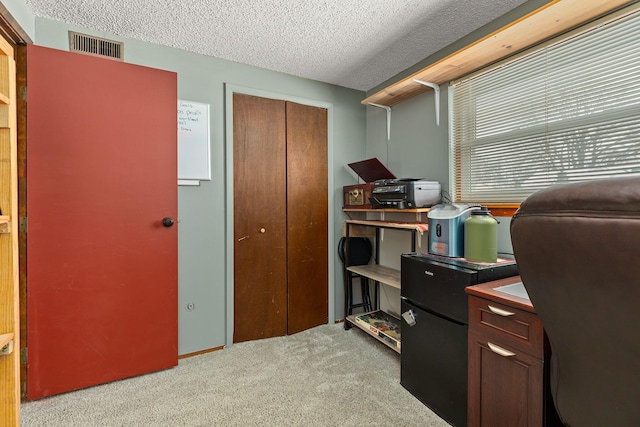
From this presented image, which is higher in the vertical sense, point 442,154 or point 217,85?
point 217,85

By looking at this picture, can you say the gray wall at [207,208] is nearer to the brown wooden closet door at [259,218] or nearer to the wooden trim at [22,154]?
the brown wooden closet door at [259,218]

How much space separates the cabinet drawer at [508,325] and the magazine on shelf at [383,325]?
36.4 inches

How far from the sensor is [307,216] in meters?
2.85

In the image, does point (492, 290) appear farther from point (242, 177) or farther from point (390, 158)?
point (242, 177)

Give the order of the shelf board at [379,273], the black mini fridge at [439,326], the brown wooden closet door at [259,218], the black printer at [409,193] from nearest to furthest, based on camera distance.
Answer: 1. the black mini fridge at [439,326]
2. the black printer at [409,193]
3. the shelf board at [379,273]
4. the brown wooden closet door at [259,218]

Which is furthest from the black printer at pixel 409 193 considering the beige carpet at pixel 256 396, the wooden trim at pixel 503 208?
the beige carpet at pixel 256 396

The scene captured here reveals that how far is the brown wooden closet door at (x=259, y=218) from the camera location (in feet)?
8.37

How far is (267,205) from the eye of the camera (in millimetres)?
2662

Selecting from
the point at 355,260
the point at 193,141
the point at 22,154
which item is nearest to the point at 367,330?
the point at 355,260

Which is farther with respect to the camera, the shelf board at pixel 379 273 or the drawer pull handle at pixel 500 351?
the shelf board at pixel 379 273

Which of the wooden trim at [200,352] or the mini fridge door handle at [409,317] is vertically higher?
the mini fridge door handle at [409,317]

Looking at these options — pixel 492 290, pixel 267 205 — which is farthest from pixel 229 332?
pixel 492 290

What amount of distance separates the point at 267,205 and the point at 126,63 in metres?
1.41

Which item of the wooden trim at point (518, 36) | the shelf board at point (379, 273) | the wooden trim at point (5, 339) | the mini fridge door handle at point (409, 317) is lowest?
the mini fridge door handle at point (409, 317)
